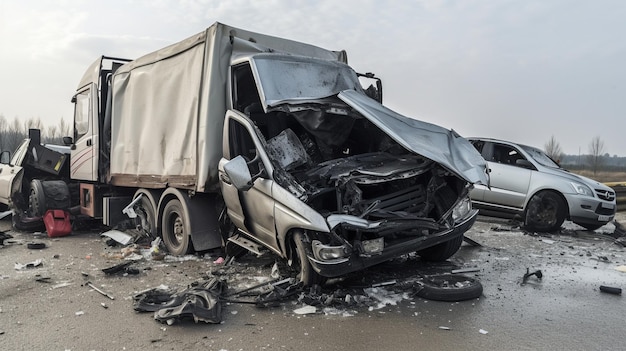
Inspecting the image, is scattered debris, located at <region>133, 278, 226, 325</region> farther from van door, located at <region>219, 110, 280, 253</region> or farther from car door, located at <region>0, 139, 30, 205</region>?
car door, located at <region>0, 139, 30, 205</region>

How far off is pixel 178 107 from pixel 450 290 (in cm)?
448

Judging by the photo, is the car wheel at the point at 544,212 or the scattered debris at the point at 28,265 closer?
the scattered debris at the point at 28,265

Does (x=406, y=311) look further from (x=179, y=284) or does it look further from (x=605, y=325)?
(x=179, y=284)

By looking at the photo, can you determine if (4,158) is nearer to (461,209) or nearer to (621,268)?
(461,209)

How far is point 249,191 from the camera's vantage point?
5074 millimetres

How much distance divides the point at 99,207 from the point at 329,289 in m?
5.96

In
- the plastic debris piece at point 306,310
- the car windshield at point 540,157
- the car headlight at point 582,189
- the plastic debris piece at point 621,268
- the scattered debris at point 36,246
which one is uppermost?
the car windshield at point 540,157

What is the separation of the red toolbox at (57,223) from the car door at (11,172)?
1.71 m

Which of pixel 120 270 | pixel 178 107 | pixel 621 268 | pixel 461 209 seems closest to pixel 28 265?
pixel 120 270

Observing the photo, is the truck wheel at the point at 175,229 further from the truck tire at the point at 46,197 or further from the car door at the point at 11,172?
the car door at the point at 11,172

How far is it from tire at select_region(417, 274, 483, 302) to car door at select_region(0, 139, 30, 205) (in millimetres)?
9207

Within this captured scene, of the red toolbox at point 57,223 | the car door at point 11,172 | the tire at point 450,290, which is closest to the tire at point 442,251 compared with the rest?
the tire at point 450,290

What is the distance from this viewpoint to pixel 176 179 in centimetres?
651

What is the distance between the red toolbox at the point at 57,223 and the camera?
865cm
